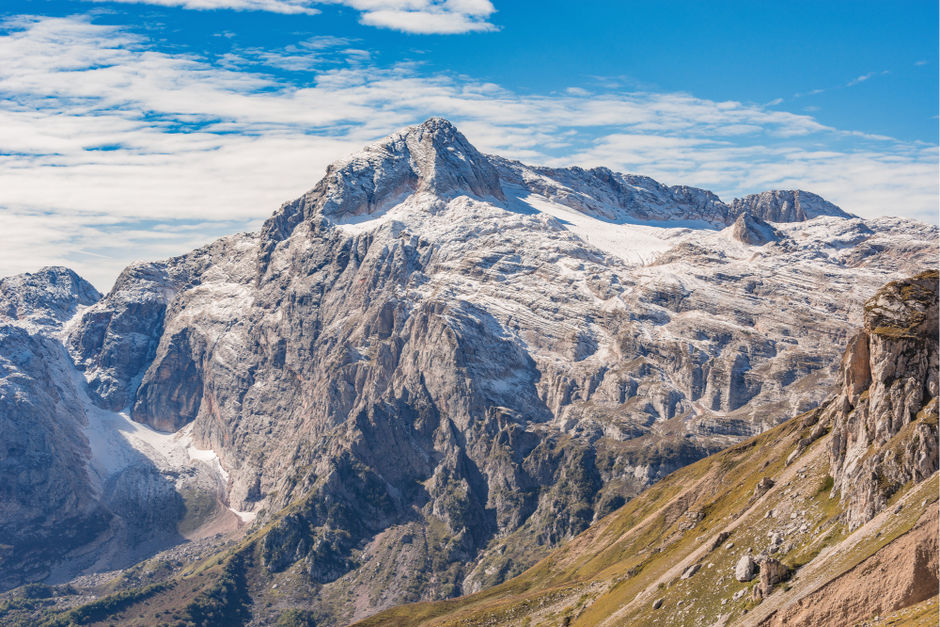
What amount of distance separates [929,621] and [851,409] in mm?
61369

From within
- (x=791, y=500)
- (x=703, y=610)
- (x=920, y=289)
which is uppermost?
(x=920, y=289)

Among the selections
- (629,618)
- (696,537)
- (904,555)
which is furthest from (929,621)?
(696,537)

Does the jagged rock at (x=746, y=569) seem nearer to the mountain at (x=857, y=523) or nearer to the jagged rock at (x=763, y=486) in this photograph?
the mountain at (x=857, y=523)

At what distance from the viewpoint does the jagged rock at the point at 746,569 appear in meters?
125

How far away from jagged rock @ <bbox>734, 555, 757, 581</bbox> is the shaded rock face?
16841 mm

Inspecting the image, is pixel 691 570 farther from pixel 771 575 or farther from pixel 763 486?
pixel 763 486

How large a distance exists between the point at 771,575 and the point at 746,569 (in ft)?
33.0

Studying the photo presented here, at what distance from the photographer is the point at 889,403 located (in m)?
120

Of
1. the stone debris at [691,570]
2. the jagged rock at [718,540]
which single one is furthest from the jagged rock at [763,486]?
the stone debris at [691,570]

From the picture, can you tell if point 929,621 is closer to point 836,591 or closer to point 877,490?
point 836,591

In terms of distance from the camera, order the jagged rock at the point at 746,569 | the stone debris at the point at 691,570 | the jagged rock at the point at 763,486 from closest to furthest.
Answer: the jagged rock at the point at 746,569 < the stone debris at the point at 691,570 < the jagged rock at the point at 763,486

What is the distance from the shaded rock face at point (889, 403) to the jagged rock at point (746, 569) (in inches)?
663

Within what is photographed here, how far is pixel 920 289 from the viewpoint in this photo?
126562 mm

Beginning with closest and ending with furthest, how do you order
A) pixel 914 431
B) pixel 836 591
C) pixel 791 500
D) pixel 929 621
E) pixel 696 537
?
pixel 929 621
pixel 836 591
pixel 914 431
pixel 791 500
pixel 696 537
